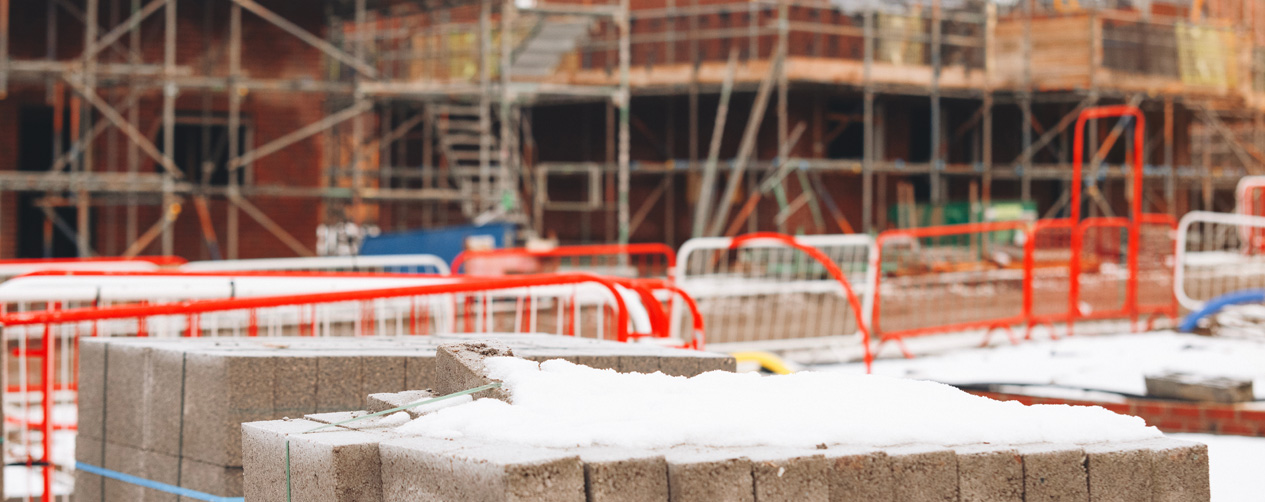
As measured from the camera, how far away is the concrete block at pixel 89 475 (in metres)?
4.98

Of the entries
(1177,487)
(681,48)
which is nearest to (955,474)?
(1177,487)

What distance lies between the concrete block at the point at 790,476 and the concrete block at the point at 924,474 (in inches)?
8.1

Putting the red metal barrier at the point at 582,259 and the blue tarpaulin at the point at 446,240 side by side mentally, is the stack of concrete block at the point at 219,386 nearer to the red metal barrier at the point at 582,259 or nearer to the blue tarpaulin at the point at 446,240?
the red metal barrier at the point at 582,259

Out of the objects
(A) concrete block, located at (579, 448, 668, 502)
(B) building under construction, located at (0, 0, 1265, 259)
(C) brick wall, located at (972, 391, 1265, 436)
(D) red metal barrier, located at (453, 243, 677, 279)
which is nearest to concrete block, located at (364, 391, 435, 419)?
(A) concrete block, located at (579, 448, 668, 502)

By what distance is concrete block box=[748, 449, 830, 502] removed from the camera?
288 cm

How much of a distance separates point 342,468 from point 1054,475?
187cm

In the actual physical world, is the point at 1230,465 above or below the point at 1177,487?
below

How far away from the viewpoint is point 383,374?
454 centimetres

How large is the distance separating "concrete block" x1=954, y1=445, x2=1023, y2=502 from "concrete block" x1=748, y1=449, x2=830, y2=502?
15.8 inches

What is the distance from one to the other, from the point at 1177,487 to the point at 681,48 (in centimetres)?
2159

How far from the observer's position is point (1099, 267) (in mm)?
21000

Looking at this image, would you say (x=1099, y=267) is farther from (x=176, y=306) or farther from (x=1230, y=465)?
(x=176, y=306)

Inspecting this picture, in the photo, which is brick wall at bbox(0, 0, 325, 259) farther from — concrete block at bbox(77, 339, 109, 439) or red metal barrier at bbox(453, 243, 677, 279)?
concrete block at bbox(77, 339, 109, 439)

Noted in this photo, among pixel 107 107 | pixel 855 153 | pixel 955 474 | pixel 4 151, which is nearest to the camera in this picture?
pixel 955 474
